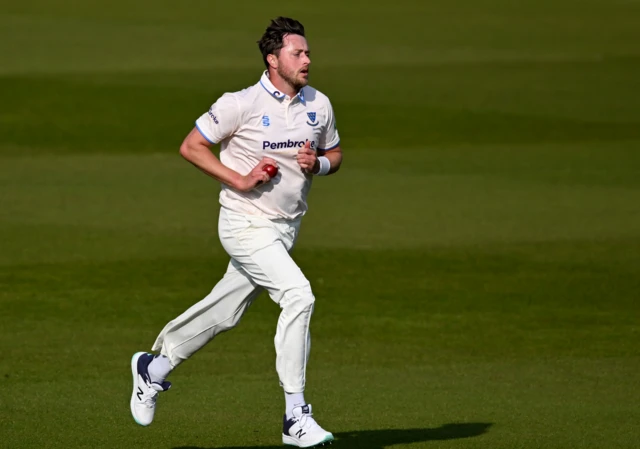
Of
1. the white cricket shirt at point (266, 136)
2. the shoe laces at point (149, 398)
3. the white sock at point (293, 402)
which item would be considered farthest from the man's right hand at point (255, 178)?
the shoe laces at point (149, 398)

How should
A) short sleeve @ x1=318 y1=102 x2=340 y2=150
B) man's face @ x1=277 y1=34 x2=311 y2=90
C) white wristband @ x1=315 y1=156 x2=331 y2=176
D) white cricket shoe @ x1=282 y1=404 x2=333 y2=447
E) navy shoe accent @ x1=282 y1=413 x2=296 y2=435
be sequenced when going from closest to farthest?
white cricket shoe @ x1=282 y1=404 x2=333 y2=447
navy shoe accent @ x1=282 y1=413 x2=296 y2=435
man's face @ x1=277 y1=34 x2=311 y2=90
white wristband @ x1=315 y1=156 x2=331 y2=176
short sleeve @ x1=318 y1=102 x2=340 y2=150

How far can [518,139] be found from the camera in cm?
2269

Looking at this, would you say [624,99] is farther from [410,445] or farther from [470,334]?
[410,445]

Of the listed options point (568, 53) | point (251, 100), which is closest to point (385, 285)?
point (251, 100)

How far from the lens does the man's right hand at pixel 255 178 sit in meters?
7.59

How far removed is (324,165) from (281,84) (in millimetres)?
571

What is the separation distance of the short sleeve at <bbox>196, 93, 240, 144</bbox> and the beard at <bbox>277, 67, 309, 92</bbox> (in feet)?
1.06

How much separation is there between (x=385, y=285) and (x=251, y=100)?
18.2 feet

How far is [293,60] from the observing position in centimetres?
771

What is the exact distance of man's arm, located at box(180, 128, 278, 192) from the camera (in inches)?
300

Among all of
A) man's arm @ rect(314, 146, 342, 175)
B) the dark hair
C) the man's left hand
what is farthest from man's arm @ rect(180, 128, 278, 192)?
the dark hair

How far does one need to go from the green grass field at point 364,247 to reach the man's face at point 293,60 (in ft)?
7.90

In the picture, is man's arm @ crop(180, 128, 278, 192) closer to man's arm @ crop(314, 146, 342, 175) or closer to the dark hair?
man's arm @ crop(314, 146, 342, 175)

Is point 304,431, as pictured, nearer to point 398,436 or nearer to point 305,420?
point 305,420
